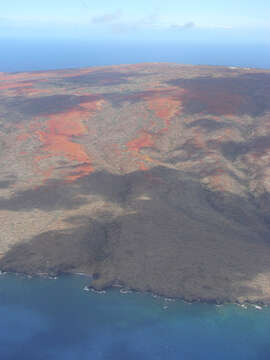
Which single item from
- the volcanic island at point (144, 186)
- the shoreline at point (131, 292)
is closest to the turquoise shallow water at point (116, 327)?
the shoreline at point (131, 292)

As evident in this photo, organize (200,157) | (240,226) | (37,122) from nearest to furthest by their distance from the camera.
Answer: (240,226)
(200,157)
(37,122)

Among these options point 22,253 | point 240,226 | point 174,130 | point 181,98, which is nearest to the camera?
point 22,253

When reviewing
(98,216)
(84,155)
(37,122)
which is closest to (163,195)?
(98,216)

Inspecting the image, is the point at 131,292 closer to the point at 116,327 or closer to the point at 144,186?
the point at 116,327

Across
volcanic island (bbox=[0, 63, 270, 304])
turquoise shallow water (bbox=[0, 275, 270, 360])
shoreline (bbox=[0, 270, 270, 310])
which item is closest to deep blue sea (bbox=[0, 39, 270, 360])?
turquoise shallow water (bbox=[0, 275, 270, 360])

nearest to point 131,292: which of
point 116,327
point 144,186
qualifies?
point 116,327

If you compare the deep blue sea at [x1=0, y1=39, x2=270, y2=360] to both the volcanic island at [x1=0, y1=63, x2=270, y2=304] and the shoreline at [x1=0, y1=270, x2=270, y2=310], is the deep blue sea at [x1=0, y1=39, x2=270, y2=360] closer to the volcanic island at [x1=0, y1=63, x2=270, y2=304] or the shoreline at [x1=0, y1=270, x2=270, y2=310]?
the shoreline at [x1=0, y1=270, x2=270, y2=310]

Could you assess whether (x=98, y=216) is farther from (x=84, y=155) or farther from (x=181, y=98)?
(x=181, y=98)
